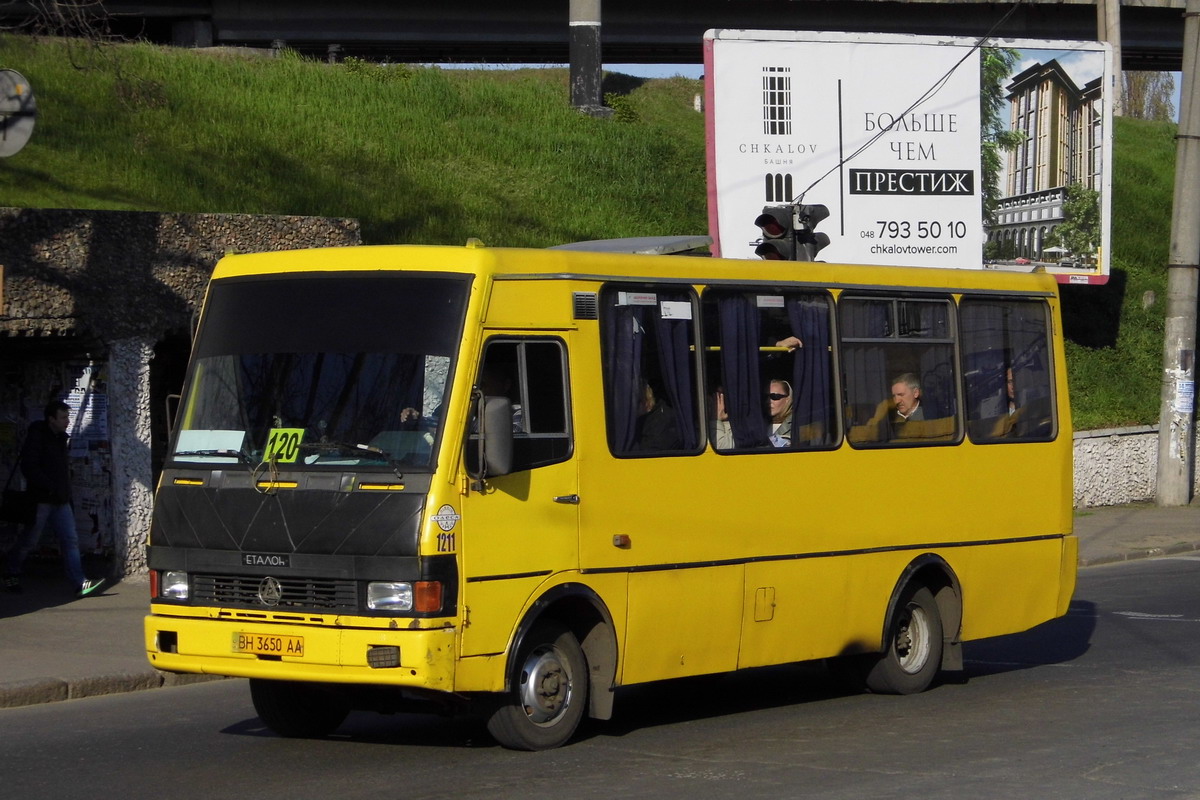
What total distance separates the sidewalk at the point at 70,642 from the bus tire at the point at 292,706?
229 centimetres

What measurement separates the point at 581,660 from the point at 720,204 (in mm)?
15335

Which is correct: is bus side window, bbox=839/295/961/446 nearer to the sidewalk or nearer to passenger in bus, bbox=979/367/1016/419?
passenger in bus, bbox=979/367/1016/419

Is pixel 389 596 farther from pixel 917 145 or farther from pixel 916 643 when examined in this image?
pixel 917 145

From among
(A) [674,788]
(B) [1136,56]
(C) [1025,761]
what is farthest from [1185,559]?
(B) [1136,56]

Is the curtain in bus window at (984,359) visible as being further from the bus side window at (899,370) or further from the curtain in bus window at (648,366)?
the curtain in bus window at (648,366)

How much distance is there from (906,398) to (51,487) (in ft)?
25.7

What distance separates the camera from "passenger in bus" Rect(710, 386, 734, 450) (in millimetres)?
9586

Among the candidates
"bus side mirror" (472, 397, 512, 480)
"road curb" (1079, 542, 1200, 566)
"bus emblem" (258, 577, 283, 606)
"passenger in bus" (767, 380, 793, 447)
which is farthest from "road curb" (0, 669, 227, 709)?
"road curb" (1079, 542, 1200, 566)

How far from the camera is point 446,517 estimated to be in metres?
7.97

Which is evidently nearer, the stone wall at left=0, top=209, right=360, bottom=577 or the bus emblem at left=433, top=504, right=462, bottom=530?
the bus emblem at left=433, top=504, right=462, bottom=530

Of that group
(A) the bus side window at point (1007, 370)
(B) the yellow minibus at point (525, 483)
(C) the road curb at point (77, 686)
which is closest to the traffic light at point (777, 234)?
(A) the bus side window at point (1007, 370)

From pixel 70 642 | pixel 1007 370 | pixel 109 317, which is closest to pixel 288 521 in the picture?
pixel 70 642

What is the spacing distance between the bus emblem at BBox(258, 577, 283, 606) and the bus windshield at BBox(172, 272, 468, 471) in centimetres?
58

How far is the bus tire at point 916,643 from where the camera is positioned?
11.0 m
